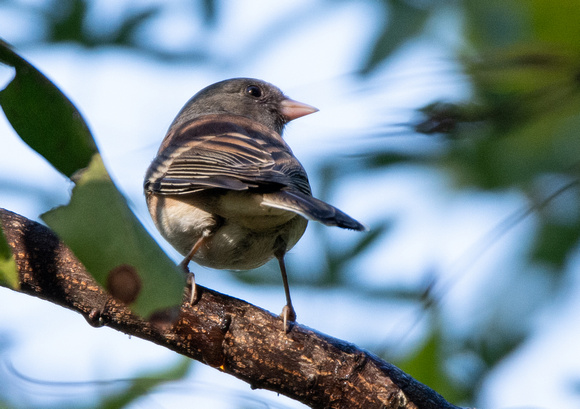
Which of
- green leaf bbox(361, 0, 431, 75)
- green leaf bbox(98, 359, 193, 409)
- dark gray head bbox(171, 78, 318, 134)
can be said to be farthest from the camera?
dark gray head bbox(171, 78, 318, 134)

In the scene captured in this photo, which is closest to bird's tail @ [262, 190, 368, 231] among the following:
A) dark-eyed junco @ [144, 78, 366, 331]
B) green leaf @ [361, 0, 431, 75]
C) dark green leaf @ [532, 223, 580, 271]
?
dark-eyed junco @ [144, 78, 366, 331]

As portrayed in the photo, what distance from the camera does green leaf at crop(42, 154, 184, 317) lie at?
1243mm

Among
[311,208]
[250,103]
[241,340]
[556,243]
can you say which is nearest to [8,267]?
[241,340]

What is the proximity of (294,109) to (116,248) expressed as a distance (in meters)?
3.31

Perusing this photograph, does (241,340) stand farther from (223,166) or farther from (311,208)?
(223,166)

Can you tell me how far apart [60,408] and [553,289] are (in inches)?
84.8

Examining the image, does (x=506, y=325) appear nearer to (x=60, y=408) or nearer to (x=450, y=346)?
(x=450, y=346)

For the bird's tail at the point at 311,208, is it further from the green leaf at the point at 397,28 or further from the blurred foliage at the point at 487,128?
the green leaf at the point at 397,28

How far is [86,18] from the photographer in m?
3.11

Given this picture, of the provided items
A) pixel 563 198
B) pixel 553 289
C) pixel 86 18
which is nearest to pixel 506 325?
pixel 553 289

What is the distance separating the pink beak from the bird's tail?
2030mm

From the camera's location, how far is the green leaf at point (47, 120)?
4.60 ft

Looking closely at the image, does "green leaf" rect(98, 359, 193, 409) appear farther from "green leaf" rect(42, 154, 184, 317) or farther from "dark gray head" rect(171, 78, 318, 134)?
"dark gray head" rect(171, 78, 318, 134)

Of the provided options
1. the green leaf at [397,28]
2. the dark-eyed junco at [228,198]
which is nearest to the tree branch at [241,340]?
the dark-eyed junco at [228,198]
